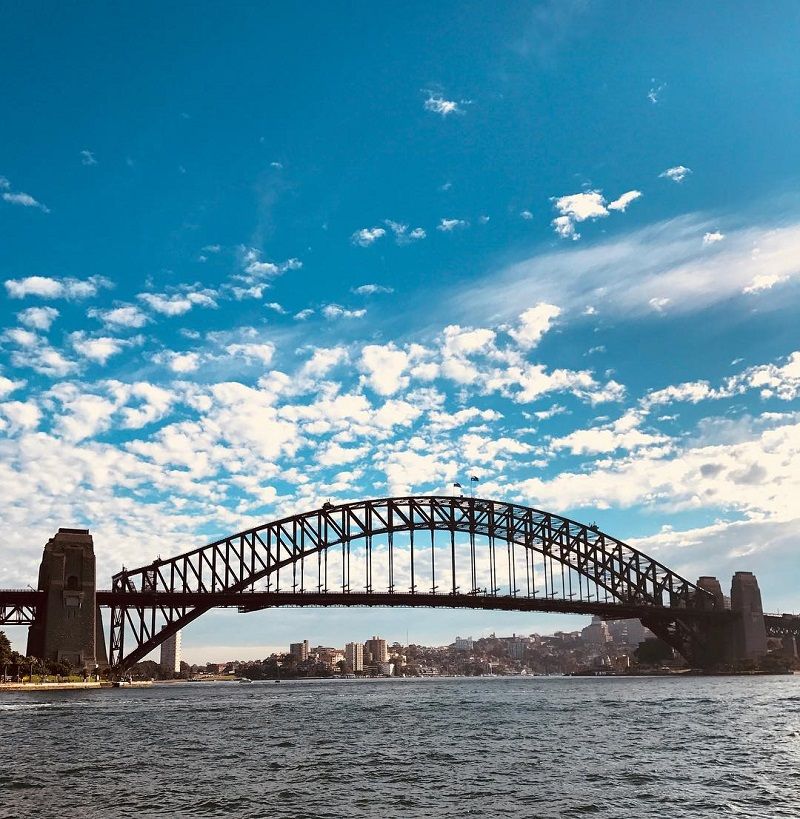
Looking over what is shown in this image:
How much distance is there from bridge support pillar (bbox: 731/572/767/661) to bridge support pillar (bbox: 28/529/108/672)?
354ft

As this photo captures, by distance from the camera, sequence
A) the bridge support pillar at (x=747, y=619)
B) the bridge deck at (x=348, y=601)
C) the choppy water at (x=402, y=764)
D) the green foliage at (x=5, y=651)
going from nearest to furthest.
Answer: the choppy water at (x=402, y=764)
the green foliage at (x=5, y=651)
the bridge deck at (x=348, y=601)
the bridge support pillar at (x=747, y=619)

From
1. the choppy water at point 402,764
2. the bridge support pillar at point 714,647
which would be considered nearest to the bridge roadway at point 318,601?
the bridge support pillar at point 714,647

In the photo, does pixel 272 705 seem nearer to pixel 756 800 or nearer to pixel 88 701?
pixel 88 701

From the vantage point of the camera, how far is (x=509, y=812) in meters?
27.6

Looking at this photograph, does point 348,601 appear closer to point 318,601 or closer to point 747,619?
point 318,601

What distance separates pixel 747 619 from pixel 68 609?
115m

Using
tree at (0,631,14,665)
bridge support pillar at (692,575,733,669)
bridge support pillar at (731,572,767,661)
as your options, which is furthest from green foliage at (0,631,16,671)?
bridge support pillar at (731,572,767,661)

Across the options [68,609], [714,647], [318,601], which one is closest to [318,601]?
[318,601]

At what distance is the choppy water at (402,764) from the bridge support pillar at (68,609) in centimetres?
4350

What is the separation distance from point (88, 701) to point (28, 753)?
4266 cm

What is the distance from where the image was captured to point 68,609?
112m

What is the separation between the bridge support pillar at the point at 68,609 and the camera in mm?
110062

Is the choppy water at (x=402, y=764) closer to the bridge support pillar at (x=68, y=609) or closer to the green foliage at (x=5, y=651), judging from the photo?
the green foliage at (x=5, y=651)

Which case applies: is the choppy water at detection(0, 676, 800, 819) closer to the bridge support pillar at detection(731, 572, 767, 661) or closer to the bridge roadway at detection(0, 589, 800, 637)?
the bridge roadway at detection(0, 589, 800, 637)
